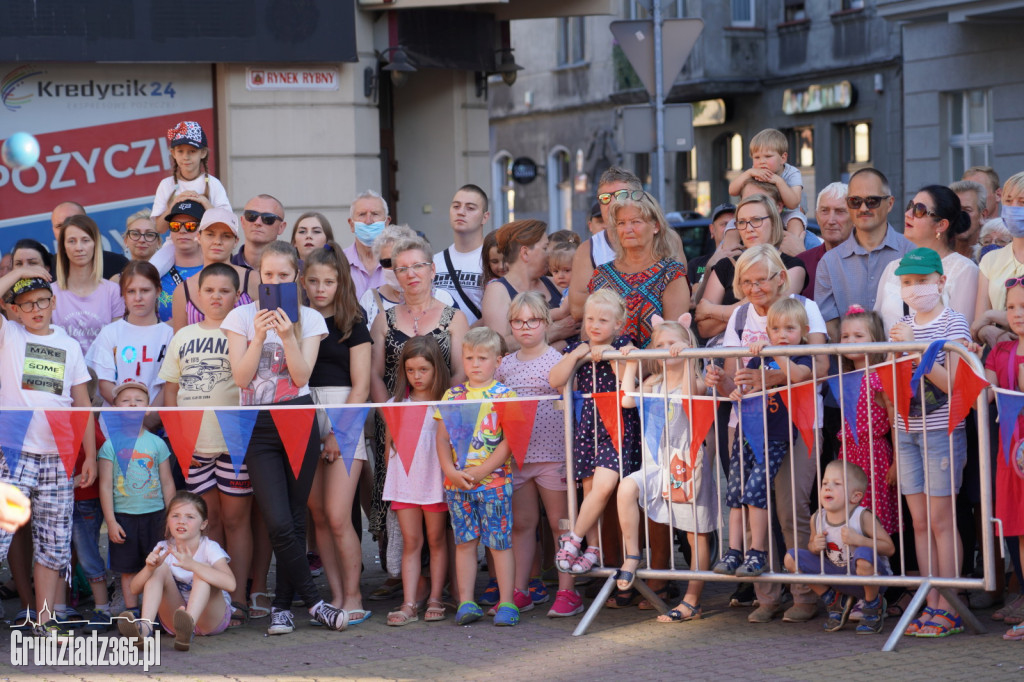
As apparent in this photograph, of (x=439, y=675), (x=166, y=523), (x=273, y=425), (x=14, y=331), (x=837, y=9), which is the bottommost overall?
(x=439, y=675)

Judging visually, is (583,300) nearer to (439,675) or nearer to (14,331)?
(439,675)

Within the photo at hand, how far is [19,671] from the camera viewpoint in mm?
6492

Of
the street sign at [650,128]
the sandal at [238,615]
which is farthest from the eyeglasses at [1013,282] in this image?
the street sign at [650,128]

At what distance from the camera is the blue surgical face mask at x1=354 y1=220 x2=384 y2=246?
9.02m

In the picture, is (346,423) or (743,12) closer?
(346,423)

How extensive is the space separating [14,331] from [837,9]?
25.8 meters

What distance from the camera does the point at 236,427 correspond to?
706 centimetres

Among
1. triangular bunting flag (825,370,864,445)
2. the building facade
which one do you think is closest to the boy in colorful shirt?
triangular bunting flag (825,370,864,445)

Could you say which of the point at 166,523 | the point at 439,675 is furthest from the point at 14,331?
the point at 439,675

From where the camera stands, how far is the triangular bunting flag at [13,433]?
7066mm

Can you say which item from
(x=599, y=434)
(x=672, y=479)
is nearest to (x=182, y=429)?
(x=599, y=434)

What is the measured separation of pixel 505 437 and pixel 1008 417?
2458mm

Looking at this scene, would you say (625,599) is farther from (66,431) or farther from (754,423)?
(66,431)

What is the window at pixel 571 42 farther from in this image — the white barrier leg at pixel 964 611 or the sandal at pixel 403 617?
the white barrier leg at pixel 964 611
